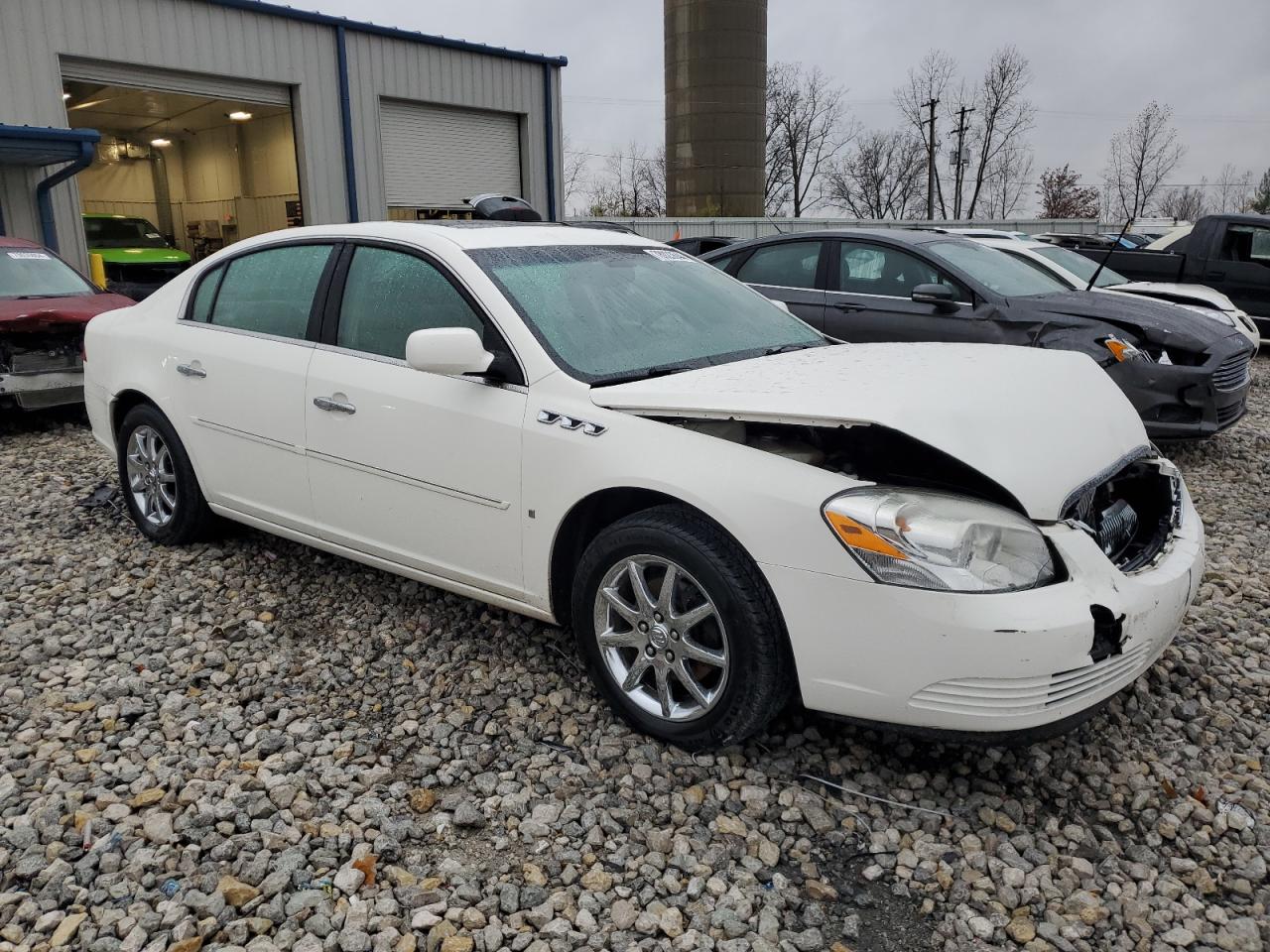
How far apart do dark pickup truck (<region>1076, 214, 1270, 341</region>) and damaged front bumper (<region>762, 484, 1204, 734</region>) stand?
1028 cm

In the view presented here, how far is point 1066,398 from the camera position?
9.89 feet

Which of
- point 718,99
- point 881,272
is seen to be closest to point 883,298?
point 881,272

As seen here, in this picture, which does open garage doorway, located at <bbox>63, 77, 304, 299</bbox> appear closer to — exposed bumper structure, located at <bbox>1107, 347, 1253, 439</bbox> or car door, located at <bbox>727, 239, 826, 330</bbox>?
car door, located at <bbox>727, 239, 826, 330</bbox>

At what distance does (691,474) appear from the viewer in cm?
281

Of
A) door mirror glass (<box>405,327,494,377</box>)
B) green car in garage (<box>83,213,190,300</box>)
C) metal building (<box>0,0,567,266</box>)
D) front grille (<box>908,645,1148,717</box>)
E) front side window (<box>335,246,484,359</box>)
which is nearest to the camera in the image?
front grille (<box>908,645,1148,717</box>)

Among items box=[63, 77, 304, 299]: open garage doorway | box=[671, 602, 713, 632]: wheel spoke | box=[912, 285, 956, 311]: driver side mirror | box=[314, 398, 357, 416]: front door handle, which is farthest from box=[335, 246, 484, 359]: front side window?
box=[63, 77, 304, 299]: open garage doorway

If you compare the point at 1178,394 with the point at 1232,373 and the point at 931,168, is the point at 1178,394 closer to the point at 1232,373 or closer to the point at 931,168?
the point at 1232,373

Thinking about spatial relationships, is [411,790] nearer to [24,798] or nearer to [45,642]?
[24,798]

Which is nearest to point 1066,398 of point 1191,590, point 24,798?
point 1191,590

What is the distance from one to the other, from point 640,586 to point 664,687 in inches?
12.9

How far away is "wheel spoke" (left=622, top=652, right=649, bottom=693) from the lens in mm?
3031

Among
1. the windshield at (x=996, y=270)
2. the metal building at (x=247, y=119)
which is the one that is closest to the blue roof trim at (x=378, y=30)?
the metal building at (x=247, y=119)

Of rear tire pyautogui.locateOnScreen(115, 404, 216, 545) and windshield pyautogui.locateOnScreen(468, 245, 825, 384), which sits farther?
rear tire pyautogui.locateOnScreen(115, 404, 216, 545)

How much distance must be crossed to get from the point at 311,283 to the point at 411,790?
85.4 inches
